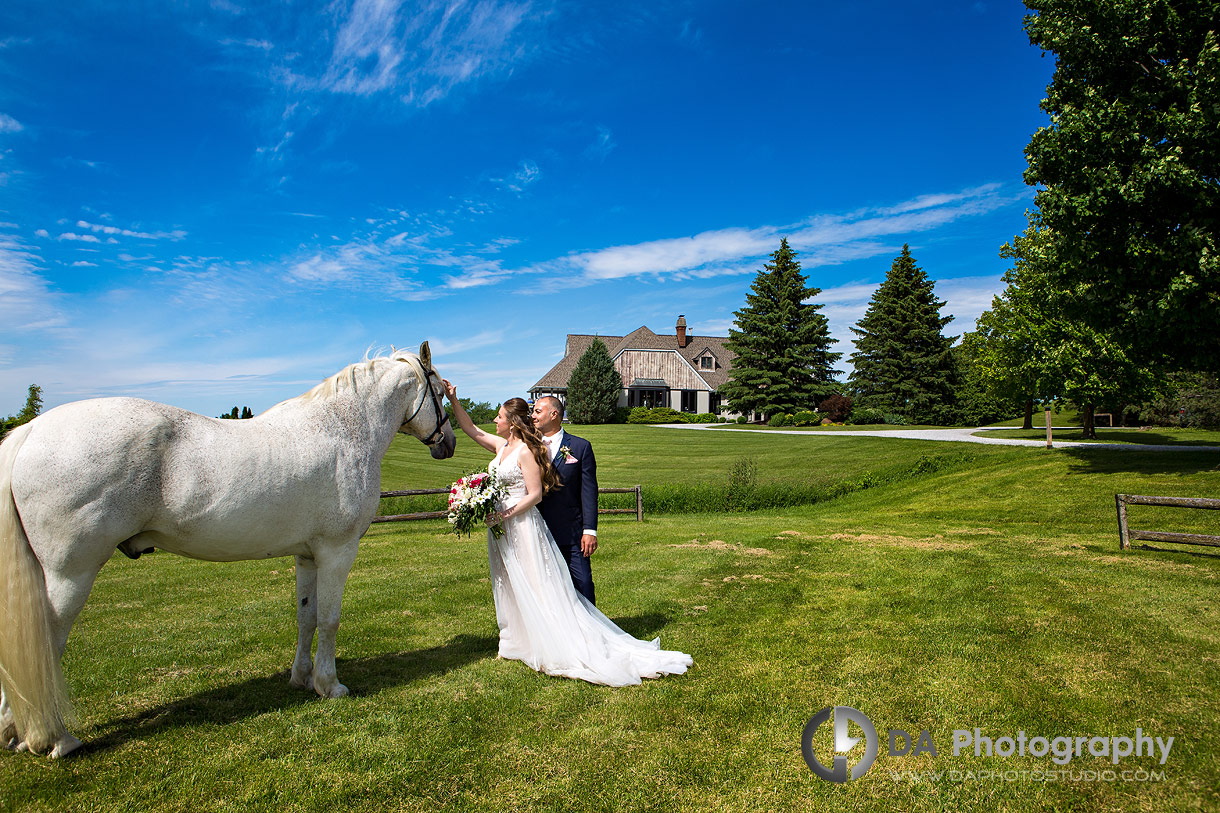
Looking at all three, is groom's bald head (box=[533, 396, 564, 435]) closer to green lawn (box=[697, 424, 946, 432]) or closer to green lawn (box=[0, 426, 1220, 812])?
green lawn (box=[0, 426, 1220, 812])

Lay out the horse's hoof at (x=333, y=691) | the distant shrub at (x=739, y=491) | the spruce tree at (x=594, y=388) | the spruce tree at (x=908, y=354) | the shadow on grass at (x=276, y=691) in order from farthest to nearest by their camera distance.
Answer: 1. the spruce tree at (x=594, y=388)
2. the spruce tree at (x=908, y=354)
3. the distant shrub at (x=739, y=491)
4. the horse's hoof at (x=333, y=691)
5. the shadow on grass at (x=276, y=691)

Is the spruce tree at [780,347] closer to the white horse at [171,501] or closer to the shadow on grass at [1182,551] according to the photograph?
the shadow on grass at [1182,551]

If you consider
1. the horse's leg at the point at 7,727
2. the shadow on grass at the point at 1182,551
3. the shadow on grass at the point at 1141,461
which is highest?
the shadow on grass at the point at 1141,461

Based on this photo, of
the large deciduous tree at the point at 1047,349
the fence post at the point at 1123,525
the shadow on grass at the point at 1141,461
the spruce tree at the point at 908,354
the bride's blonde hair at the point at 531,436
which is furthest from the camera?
the spruce tree at the point at 908,354

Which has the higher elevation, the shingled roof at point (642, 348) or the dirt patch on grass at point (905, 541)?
the shingled roof at point (642, 348)

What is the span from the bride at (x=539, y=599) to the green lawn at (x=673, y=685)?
0.70 ft

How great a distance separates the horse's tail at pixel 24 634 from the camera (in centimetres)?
371

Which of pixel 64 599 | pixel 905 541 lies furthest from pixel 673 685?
pixel 905 541

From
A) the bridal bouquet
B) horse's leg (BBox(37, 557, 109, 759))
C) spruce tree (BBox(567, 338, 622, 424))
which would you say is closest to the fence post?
the bridal bouquet

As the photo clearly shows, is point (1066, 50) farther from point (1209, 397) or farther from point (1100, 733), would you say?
point (1209, 397)

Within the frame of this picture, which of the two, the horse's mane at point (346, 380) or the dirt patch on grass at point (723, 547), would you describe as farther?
the dirt patch on grass at point (723, 547)

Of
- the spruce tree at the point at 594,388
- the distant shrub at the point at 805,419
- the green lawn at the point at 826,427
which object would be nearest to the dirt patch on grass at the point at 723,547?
the green lawn at the point at 826,427

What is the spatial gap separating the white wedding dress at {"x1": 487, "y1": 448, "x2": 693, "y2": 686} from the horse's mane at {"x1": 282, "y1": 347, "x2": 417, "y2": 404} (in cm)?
143

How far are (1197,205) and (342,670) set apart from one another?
19.2m
